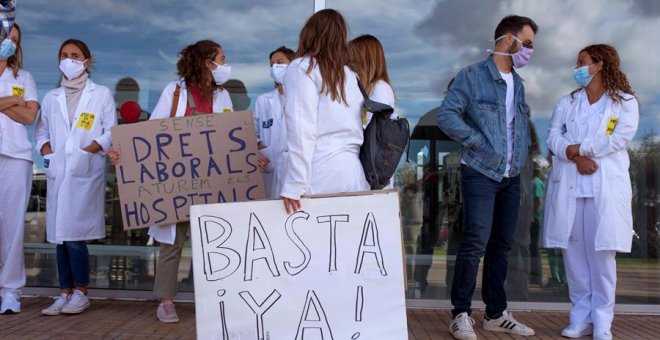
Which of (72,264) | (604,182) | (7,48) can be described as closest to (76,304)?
(72,264)

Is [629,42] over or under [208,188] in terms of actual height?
over

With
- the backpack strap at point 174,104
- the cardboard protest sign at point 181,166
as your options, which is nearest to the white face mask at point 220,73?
Result: the backpack strap at point 174,104

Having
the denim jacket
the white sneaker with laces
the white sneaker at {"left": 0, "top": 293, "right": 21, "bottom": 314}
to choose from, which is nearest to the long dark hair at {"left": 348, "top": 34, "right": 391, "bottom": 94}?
the denim jacket

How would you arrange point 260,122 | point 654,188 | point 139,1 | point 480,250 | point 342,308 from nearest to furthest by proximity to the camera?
1. point 342,308
2. point 480,250
3. point 260,122
4. point 654,188
5. point 139,1

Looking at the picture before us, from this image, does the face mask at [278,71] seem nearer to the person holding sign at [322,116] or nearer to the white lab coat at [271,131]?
the white lab coat at [271,131]

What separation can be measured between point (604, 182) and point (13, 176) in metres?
4.15

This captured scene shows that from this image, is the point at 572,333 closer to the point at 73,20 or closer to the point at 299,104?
the point at 299,104

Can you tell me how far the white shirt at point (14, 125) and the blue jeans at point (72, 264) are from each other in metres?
0.72

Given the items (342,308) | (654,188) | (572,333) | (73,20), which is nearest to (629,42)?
(654,188)

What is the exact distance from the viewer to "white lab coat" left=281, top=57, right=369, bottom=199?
377 cm

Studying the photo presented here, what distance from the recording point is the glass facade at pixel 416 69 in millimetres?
6773

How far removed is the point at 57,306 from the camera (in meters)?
5.49

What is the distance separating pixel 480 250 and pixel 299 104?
1759 millimetres

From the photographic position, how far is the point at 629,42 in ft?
22.8
